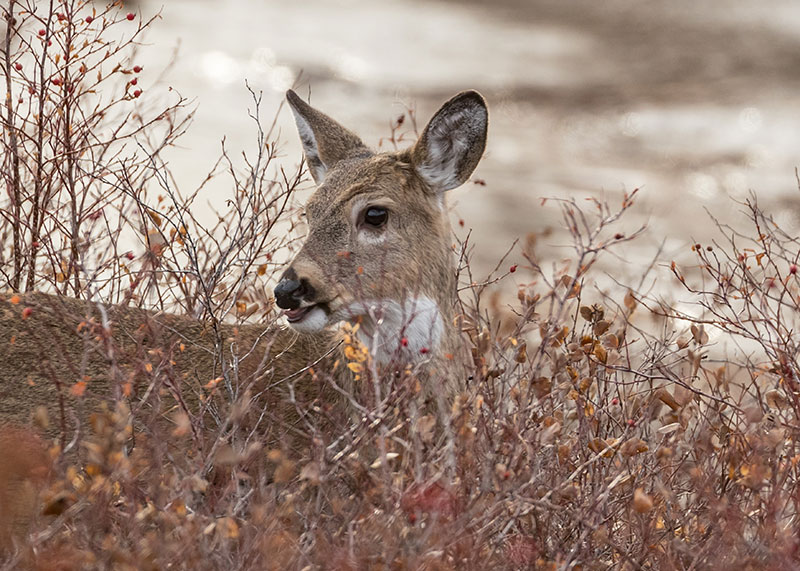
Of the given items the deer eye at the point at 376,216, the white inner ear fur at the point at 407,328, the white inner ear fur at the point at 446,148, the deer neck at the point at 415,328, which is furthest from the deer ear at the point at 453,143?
the white inner ear fur at the point at 407,328

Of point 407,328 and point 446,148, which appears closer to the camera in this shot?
point 407,328

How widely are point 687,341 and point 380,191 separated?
1926 millimetres

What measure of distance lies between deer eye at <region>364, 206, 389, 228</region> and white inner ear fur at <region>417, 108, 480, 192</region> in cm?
39

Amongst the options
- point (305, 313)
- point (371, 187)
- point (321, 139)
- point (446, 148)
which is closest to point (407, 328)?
point (305, 313)

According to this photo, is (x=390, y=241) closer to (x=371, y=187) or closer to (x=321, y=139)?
(x=371, y=187)

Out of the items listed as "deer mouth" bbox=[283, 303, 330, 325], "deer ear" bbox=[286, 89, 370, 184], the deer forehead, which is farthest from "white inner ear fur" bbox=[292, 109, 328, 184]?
"deer mouth" bbox=[283, 303, 330, 325]

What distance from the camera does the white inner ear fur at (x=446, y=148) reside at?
22.2 ft

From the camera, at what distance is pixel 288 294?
5832 mm

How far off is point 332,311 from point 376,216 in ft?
2.51

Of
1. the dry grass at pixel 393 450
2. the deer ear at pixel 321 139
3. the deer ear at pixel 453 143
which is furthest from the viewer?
the deer ear at pixel 321 139

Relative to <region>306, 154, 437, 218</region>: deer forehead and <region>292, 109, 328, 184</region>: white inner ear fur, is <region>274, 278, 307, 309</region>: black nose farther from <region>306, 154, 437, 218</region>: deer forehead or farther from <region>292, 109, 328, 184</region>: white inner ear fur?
<region>292, 109, 328, 184</region>: white inner ear fur

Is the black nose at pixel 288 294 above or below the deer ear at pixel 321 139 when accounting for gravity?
below

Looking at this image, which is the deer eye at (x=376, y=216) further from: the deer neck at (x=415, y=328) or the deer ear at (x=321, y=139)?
the deer ear at (x=321, y=139)

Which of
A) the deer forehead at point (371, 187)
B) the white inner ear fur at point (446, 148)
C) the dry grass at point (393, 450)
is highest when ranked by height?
the white inner ear fur at point (446, 148)
